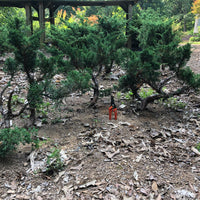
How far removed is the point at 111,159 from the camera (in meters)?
3.94

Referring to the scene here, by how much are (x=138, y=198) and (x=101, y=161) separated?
37.6 inches

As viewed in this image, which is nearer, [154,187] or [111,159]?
[154,187]

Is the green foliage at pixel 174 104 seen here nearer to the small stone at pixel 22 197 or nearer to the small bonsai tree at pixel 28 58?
the small bonsai tree at pixel 28 58

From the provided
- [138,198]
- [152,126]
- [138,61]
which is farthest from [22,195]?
[138,61]

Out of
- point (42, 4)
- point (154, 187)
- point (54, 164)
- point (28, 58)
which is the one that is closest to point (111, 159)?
point (154, 187)

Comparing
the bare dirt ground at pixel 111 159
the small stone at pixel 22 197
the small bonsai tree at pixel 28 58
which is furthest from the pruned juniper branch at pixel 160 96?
the small stone at pixel 22 197

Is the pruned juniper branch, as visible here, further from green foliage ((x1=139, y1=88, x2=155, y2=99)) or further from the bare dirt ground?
green foliage ((x1=139, y1=88, x2=155, y2=99))

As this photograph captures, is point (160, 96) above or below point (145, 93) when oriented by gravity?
above

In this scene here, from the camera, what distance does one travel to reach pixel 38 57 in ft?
15.4

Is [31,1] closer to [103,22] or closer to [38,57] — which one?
[103,22]

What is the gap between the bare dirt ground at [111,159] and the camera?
329cm

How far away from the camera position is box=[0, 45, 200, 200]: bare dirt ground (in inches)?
130

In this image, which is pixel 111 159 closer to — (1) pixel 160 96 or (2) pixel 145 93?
(1) pixel 160 96

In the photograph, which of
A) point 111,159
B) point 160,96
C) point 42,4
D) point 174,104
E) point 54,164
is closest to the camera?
point 54,164
